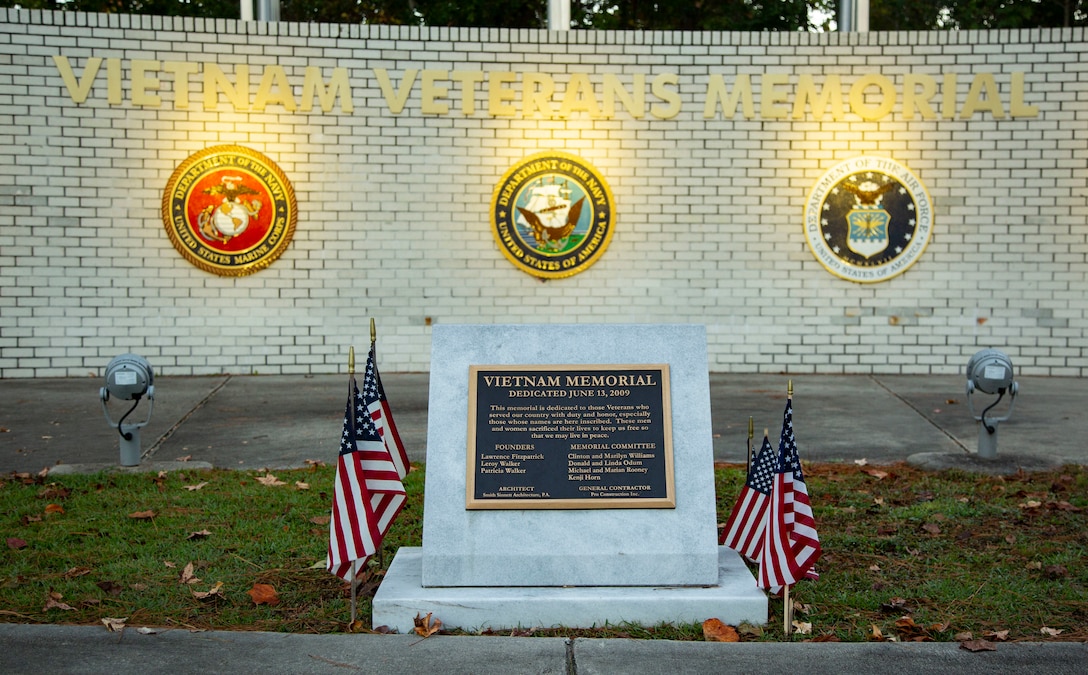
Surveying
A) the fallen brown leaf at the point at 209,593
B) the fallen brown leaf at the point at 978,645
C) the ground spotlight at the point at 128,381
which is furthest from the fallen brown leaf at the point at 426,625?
the ground spotlight at the point at 128,381

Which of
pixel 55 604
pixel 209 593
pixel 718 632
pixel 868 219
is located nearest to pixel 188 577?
pixel 209 593

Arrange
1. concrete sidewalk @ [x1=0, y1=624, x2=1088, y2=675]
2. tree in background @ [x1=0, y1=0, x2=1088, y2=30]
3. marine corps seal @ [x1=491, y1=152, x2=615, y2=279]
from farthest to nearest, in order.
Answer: tree in background @ [x1=0, y1=0, x2=1088, y2=30] < marine corps seal @ [x1=491, y1=152, x2=615, y2=279] < concrete sidewalk @ [x1=0, y1=624, x2=1088, y2=675]

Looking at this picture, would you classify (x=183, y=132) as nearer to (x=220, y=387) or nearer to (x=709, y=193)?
(x=220, y=387)

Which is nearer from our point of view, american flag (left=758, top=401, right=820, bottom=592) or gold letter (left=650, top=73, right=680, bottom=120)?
american flag (left=758, top=401, right=820, bottom=592)

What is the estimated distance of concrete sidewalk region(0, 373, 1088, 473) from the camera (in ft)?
28.0

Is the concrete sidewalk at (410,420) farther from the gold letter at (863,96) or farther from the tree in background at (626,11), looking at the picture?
the tree in background at (626,11)

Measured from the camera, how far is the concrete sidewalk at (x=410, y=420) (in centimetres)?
853

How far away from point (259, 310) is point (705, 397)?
8.78m

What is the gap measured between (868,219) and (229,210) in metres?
7.53

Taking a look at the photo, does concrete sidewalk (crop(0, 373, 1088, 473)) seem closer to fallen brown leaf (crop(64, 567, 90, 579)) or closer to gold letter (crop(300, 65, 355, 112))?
fallen brown leaf (crop(64, 567, 90, 579))

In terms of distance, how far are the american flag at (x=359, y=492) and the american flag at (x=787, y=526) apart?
66.6 inches

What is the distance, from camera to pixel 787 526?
4941 mm

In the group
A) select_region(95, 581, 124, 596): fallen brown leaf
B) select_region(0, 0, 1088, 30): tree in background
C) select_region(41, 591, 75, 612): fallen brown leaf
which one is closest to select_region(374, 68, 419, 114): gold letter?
select_region(95, 581, 124, 596): fallen brown leaf

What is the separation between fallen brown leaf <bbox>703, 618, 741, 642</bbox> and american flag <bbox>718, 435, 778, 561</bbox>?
64 centimetres
